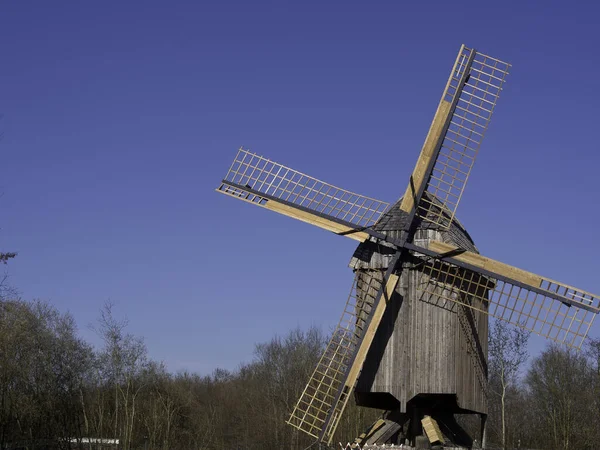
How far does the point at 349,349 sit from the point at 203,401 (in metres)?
48.6

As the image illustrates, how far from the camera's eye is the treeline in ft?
101

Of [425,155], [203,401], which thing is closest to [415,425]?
[425,155]

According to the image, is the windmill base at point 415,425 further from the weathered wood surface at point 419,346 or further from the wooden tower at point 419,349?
the weathered wood surface at point 419,346

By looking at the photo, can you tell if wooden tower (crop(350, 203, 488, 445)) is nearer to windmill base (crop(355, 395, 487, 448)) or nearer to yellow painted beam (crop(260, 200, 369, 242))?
windmill base (crop(355, 395, 487, 448))

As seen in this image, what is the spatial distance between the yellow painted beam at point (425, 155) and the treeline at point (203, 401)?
9.86 metres

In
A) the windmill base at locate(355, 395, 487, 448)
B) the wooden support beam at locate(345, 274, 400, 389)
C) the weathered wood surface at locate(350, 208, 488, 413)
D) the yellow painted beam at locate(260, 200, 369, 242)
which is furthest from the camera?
the yellow painted beam at locate(260, 200, 369, 242)

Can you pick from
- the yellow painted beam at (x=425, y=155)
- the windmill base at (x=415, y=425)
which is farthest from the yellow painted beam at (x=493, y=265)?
the windmill base at (x=415, y=425)

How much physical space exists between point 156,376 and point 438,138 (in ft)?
108

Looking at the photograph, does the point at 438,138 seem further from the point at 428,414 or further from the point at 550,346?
the point at 550,346

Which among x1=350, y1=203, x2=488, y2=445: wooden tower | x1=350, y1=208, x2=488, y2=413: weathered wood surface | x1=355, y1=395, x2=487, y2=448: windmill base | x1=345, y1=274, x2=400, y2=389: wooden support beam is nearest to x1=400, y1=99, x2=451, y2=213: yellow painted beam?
x1=350, y1=203, x2=488, y2=445: wooden tower

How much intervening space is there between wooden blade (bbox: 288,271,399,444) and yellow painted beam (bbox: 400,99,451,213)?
1.81 meters

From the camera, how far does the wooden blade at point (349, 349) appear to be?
65.2 feet

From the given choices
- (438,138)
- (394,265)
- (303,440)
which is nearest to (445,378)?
(394,265)

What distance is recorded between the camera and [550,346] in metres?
49.8
